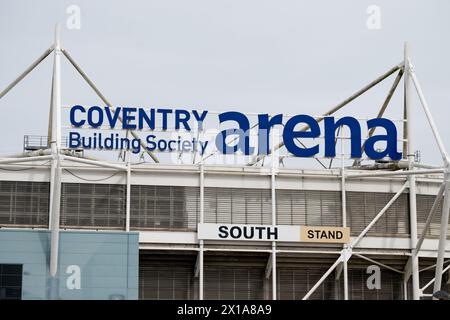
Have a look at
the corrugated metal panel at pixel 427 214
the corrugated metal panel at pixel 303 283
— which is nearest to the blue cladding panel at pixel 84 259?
the corrugated metal panel at pixel 303 283

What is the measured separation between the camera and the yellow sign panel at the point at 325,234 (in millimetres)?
68750

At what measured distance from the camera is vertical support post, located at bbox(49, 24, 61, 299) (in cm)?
6263

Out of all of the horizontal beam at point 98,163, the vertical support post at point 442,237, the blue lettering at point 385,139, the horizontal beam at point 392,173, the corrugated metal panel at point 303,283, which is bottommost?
the corrugated metal panel at point 303,283

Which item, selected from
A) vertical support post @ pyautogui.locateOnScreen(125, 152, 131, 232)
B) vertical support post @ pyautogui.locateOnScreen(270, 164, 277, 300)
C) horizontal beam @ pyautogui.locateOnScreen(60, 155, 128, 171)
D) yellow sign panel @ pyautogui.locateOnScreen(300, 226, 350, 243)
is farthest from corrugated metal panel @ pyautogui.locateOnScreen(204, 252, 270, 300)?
horizontal beam @ pyautogui.locateOnScreen(60, 155, 128, 171)

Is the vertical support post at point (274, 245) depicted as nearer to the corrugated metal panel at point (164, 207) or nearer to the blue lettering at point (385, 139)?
the corrugated metal panel at point (164, 207)

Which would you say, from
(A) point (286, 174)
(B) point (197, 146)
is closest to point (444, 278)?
(A) point (286, 174)

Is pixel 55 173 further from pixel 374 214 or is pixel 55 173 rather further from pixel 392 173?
pixel 392 173

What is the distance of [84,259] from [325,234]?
1760 cm

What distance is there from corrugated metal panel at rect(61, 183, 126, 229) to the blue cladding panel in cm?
337

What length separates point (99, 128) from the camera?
6800 centimetres

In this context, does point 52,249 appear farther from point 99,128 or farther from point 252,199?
point 252,199

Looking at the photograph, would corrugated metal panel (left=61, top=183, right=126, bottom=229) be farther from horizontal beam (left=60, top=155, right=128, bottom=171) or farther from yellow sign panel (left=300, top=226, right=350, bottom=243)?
yellow sign panel (left=300, top=226, right=350, bottom=243)

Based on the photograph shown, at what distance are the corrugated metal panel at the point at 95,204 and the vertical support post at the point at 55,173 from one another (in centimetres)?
158
